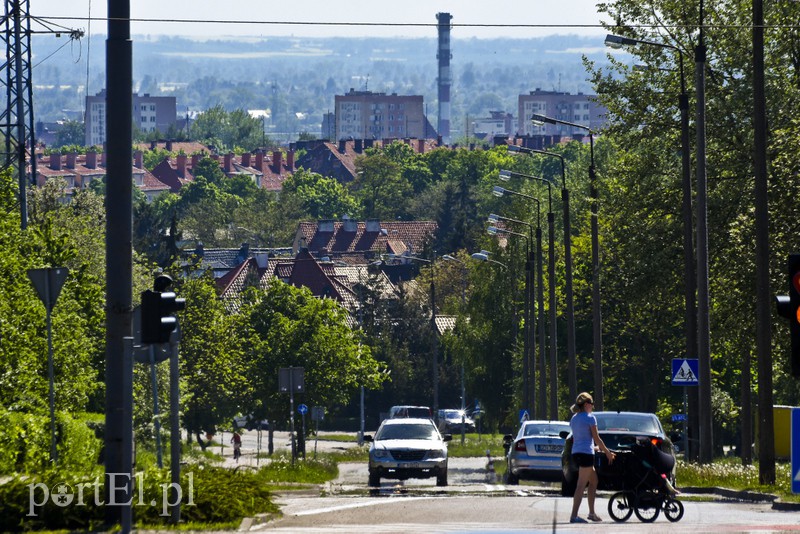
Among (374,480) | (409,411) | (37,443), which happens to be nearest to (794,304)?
(37,443)

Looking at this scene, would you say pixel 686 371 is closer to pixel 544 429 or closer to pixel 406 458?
pixel 544 429

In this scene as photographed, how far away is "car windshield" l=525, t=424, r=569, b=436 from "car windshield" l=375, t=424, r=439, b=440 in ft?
7.56

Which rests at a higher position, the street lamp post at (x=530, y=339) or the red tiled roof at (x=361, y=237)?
the red tiled roof at (x=361, y=237)

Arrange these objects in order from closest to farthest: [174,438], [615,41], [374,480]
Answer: [174,438] < [374,480] < [615,41]

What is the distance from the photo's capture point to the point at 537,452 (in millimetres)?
33188

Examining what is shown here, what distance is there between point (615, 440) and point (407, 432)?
374 inches

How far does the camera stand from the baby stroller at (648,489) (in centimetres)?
2066

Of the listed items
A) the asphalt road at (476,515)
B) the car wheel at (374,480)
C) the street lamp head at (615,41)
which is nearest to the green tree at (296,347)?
the street lamp head at (615,41)

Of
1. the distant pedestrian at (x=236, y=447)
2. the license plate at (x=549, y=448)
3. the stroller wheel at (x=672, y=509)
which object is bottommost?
the distant pedestrian at (x=236, y=447)

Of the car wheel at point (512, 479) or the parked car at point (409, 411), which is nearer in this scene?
the car wheel at point (512, 479)

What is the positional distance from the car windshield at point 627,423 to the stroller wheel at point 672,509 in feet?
21.2

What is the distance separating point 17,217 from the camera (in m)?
35.4

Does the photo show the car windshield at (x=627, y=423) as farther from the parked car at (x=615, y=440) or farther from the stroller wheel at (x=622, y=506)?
the stroller wheel at (x=622, y=506)

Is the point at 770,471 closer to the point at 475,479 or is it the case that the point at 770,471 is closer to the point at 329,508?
the point at 329,508
